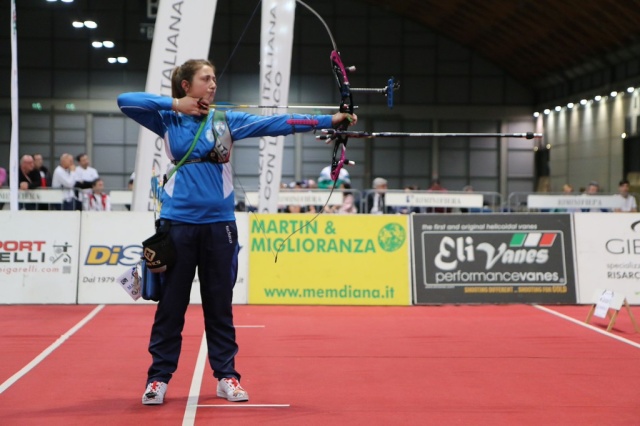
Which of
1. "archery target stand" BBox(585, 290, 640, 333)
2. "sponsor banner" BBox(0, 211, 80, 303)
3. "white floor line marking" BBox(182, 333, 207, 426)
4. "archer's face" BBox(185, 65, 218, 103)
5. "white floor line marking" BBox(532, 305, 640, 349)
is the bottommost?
"white floor line marking" BBox(182, 333, 207, 426)

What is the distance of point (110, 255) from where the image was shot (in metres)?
12.3

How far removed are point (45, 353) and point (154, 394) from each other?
2621 mm

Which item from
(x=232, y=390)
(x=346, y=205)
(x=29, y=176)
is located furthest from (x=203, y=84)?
(x=29, y=176)

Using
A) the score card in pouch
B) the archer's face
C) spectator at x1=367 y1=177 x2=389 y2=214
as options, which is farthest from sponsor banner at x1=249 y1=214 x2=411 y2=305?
the archer's face

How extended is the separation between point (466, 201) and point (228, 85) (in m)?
20.1

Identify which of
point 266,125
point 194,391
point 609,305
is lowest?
point 194,391

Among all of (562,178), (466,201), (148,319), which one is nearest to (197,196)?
(148,319)

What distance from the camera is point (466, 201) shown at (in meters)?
19.3

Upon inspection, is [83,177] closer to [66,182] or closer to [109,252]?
[66,182]

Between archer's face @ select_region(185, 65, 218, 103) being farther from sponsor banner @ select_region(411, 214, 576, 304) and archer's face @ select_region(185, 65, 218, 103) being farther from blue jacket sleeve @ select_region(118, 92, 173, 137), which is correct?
sponsor banner @ select_region(411, 214, 576, 304)

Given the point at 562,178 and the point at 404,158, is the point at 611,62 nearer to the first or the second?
the point at 562,178

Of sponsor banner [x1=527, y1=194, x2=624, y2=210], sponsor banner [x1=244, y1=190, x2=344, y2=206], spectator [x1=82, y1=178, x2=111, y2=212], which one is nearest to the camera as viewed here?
spectator [x1=82, y1=178, x2=111, y2=212]

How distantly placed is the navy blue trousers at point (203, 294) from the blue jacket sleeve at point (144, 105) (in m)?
0.68

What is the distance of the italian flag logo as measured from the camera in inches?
498
